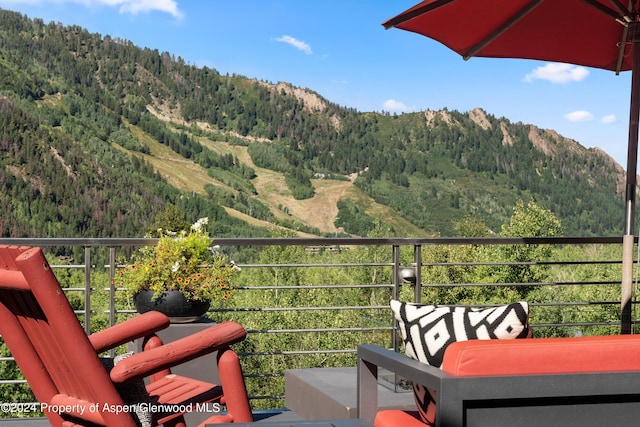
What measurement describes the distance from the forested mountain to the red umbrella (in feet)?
205

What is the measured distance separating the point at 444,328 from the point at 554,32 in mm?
2745

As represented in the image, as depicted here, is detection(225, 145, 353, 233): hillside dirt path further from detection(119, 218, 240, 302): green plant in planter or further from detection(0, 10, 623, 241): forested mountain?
detection(119, 218, 240, 302): green plant in planter

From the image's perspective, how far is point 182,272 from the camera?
12.4 feet

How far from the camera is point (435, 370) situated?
177cm

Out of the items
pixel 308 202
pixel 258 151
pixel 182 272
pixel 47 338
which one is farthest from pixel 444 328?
pixel 258 151

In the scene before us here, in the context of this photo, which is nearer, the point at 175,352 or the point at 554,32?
the point at 175,352

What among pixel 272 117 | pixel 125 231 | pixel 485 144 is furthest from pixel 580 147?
pixel 125 231

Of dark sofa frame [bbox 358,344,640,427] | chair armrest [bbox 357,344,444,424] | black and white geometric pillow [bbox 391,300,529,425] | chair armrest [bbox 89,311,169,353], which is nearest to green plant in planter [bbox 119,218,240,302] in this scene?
chair armrest [bbox 89,311,169,353]

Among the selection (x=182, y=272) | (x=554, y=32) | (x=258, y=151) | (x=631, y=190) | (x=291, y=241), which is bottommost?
(x=182, y=272)

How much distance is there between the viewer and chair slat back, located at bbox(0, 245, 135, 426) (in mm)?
1914

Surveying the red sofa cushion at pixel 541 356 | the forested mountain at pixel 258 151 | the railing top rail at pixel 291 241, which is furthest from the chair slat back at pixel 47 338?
the forested mountain at pixel 258 151

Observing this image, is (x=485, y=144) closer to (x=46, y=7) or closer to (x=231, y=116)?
(x=231, y=116)

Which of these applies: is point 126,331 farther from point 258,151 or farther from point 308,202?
point 258,151

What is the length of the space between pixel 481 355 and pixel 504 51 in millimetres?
2986
